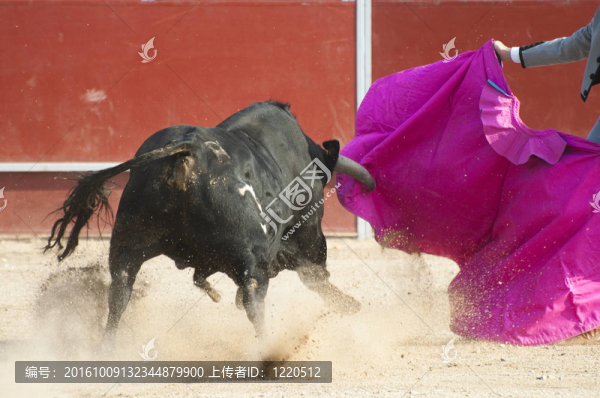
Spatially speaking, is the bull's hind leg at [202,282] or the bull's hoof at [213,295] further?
the bull's hoof at [213,295]

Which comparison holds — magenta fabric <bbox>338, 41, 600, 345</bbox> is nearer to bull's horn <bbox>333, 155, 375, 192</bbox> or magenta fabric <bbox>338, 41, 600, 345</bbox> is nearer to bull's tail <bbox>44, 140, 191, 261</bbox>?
bull's horn <bbox>333, 155, 375, 192</bbox>

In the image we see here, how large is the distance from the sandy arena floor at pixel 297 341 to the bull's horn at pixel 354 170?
2.18 ft

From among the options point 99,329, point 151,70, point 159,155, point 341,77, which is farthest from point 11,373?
point 341,77

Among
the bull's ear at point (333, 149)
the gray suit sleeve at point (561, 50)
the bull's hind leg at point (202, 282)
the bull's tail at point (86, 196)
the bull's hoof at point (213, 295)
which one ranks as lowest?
the bull's hoof at point (213, 295)

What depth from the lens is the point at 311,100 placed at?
5.99 metres

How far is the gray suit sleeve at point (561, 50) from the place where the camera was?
2967 millimetres

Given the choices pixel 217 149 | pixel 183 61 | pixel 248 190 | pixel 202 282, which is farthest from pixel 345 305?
pixel 183 61

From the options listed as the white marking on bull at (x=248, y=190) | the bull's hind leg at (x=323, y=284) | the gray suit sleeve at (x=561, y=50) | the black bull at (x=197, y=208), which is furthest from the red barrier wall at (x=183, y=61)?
the white marking on bull at (x=248, y=190)

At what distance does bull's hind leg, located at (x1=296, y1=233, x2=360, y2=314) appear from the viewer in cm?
356

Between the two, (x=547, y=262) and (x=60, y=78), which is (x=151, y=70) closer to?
(x=60, y=78)

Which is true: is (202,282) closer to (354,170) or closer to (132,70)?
(354,170)

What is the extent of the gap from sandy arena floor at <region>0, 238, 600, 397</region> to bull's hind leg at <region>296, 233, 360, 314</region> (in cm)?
6

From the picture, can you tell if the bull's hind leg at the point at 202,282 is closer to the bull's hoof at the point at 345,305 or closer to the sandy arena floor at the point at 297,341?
the sandy arena floor at the point at 297,341

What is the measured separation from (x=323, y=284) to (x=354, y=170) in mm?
679
